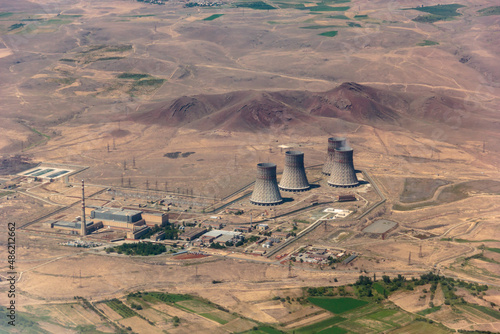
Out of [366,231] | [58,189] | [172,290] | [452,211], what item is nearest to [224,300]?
[172,290]

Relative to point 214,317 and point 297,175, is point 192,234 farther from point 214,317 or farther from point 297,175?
point 214,317

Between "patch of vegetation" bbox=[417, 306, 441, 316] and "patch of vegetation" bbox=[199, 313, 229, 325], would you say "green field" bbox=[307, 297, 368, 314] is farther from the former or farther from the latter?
"patch of vegetation" bbox=[199, 313, 229, 325]

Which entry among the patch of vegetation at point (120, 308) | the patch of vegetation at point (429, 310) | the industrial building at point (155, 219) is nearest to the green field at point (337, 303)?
the patch of vegetation at point (429, 310)

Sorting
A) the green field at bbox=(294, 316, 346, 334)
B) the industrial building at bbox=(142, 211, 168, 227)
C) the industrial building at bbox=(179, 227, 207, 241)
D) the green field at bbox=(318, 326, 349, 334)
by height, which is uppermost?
the industrial building at bbox=(142, 211, 168, 227)

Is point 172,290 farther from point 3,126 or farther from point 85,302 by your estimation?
point 3,126

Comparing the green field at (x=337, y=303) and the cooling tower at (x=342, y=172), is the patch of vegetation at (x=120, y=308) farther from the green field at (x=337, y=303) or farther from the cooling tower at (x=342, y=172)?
the cooling tower at (x=342, y=172)

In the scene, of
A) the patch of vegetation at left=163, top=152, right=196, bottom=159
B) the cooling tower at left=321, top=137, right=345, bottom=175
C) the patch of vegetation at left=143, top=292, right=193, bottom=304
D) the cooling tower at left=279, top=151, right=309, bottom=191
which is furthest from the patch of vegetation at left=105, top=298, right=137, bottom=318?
the patch of vegetation at left=163, top=152, right=196, bottom=159
